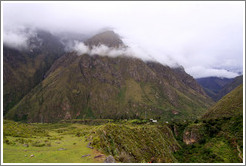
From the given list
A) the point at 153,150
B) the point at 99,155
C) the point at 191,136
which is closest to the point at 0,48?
the point at 99,155

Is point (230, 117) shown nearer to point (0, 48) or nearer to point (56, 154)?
point (56, 154)

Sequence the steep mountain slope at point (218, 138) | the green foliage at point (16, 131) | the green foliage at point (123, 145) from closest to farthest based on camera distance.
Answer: the green foliage at point (123, 145) < the green foliage at point (16, 131) < the steep mountain slope at point (218, 138)

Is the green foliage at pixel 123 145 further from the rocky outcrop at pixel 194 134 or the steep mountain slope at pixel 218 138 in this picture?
the rocky outcrop at pixel 194 134

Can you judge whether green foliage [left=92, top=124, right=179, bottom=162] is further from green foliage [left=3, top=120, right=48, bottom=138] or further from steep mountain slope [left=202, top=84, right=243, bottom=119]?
steep mountain slope [left=202, top=84, right=243, bottom=119]

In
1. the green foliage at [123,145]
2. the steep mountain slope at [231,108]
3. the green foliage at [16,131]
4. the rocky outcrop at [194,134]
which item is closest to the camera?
the green foliage at [123,145]

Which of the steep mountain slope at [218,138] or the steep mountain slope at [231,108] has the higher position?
the steep mountain slope at [231,108]

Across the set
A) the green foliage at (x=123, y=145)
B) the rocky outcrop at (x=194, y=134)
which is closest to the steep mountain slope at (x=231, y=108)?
the rocky outcrop at (x=194, y=134)

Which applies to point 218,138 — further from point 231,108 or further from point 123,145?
point 123,145

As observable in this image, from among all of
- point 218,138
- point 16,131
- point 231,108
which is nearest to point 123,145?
point 16,131

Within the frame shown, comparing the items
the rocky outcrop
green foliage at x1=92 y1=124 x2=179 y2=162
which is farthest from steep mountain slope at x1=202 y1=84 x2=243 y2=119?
green foliage at x1=92 y1=124 x2=179 y2=162

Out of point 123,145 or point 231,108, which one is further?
point 231,108

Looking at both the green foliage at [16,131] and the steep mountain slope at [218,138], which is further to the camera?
the steep mountain slope at [218,138]

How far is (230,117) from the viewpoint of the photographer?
58344mm

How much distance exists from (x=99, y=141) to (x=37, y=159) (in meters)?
9.98
